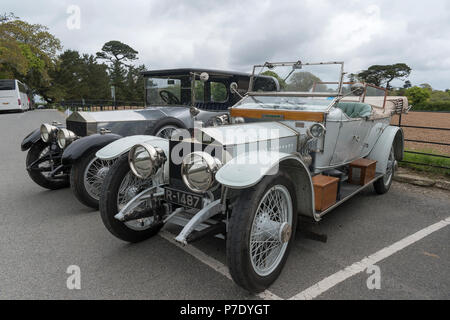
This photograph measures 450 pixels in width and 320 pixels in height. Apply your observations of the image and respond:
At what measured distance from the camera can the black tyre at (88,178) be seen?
406 cm

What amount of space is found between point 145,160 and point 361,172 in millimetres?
2911

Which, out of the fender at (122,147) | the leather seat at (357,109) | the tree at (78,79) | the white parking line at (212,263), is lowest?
the white parking line at (212,263)

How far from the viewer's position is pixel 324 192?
3115 millimetres

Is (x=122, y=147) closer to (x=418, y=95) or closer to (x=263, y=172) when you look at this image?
(x=263, y=172)

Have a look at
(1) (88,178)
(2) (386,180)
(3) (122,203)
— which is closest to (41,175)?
(1) (88,178)

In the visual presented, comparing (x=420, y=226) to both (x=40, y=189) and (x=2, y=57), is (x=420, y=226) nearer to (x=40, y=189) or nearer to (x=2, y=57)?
(x=40, y=189)

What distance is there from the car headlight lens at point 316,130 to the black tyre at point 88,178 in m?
2.80

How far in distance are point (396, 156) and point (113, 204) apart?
4861 mm

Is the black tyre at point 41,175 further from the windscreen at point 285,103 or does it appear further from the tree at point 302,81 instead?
the tree at point 302,81

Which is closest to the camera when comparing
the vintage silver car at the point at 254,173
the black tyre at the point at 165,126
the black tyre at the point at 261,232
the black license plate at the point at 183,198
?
the black tyre at the point at 261,232

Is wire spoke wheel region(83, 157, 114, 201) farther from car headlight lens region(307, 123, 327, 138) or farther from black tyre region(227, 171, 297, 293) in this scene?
car headlight lens region(307, 123, 327, 138)

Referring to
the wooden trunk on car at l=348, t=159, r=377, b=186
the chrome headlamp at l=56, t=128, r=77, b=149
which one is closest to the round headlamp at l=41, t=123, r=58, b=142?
the chrome headlamp at l=56, t=128, r=77, b=149

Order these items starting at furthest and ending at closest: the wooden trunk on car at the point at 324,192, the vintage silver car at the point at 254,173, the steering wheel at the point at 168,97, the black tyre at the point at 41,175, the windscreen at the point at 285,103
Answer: the steering wheel at the point at 168,97 → the black tyre at the point at 41,175 → the windscreen at the point at 285,103 → the wooden trunk on car at the point at 324,192 → the vintage silver car at the point at 254,173

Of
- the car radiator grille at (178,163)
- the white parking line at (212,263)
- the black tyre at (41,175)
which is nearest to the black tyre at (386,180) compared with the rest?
the white parking line at (212,263)
